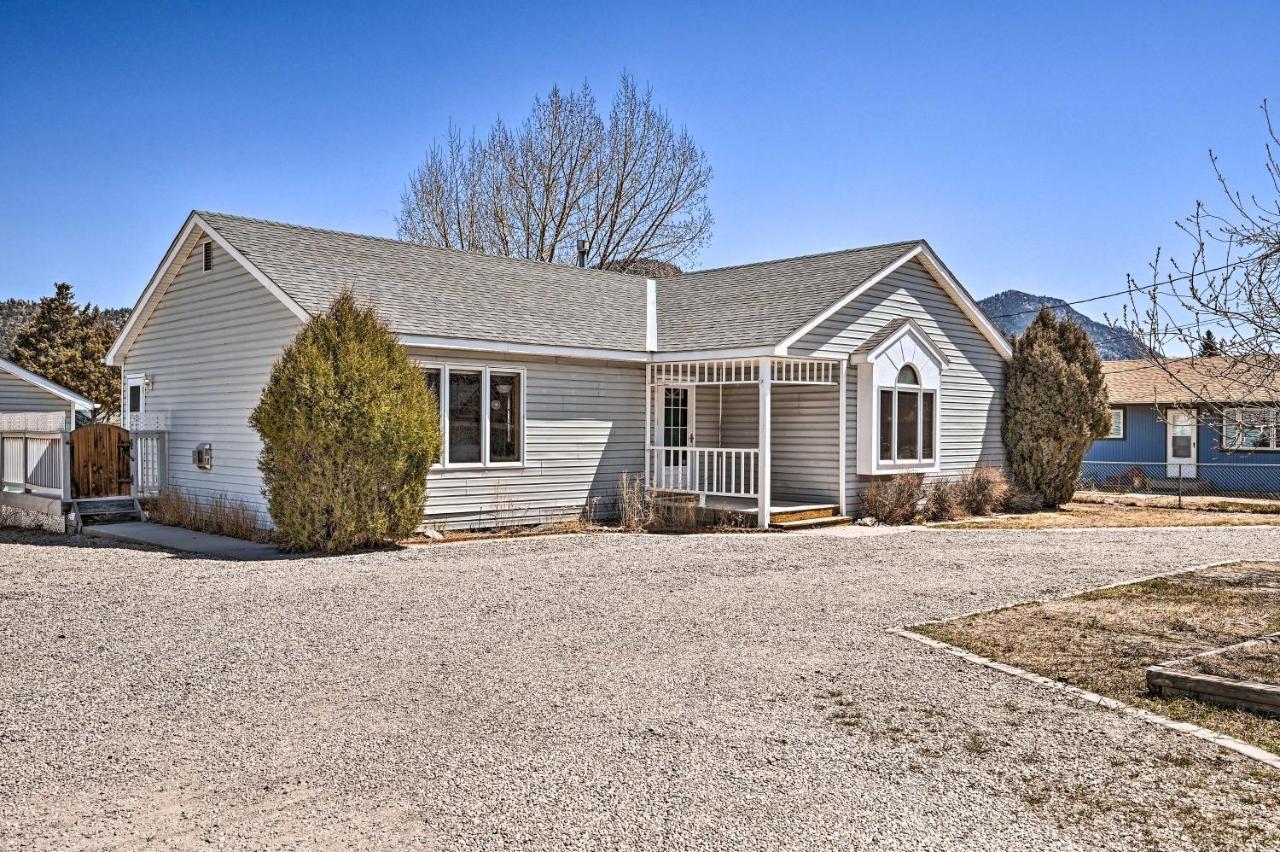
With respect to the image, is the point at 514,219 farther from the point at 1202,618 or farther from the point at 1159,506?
the point at 1202,618

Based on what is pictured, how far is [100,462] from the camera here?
16.4 meters

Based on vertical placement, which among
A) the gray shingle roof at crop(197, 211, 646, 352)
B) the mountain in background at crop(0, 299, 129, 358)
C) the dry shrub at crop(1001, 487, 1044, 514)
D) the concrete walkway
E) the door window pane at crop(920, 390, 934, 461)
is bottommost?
the concrete walkway

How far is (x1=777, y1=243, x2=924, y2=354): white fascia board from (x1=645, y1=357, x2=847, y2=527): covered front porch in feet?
1.18

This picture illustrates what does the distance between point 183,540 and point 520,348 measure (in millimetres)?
5502

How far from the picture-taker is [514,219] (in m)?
33.6

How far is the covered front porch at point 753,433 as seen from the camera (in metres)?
16.4

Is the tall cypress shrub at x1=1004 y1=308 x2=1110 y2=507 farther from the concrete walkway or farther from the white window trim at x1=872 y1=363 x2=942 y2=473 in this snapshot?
the concrete walkway

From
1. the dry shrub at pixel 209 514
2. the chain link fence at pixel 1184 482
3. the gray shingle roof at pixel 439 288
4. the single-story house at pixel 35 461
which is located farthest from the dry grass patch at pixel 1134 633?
the chain link fence at pixel 1184 482

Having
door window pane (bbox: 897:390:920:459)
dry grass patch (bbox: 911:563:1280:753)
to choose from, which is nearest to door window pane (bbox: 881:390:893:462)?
door window pane (bbox: 897:390:920:459)

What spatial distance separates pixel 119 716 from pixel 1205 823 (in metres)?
5.53

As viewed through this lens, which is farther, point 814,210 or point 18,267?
point 18,267

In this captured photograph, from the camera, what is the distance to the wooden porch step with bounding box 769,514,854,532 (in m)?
16.0

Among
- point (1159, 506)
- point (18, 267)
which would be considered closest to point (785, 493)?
point (1159, 506)

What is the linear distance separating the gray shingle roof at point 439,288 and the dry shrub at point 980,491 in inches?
269
